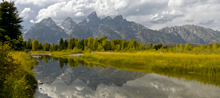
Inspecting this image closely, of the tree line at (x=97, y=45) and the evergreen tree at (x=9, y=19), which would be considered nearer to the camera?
the evergreen tree at (x=9, y=19)

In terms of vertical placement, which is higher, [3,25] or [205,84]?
[3,25]

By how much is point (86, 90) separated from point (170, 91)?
28.4 ft

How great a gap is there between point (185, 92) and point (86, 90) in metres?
10.0

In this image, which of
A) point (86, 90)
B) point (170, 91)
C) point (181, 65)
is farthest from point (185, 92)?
point (181, 65)

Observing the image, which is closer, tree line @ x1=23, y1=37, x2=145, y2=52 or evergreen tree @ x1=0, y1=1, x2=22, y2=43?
evergreen tree @ x1=0, y1=1, x2=22, y2=43

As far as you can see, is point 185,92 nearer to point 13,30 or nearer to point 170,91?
point 170,91

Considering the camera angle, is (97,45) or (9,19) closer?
(9,19)

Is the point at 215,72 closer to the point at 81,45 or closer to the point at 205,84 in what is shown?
the point at 205,84

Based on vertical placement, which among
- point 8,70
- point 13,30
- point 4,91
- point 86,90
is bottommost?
point 86,90

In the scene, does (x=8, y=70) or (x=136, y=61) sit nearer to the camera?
(x=8, y=70)

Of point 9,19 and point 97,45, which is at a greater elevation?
point 9,19

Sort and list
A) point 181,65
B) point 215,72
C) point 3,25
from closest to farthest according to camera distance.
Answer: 1. point 215,72
2. point 181,65
3. point 3,25

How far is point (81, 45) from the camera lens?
126m

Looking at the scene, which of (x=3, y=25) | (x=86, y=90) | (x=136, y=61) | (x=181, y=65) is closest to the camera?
(x=86, y=90)
